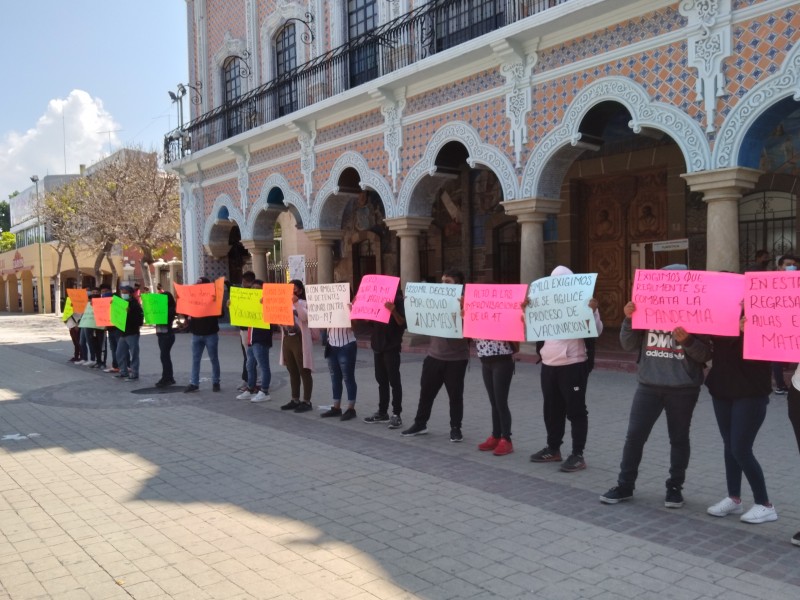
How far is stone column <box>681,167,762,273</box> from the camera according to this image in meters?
9.48

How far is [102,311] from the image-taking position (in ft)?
44.4

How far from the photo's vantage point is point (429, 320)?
7348mm

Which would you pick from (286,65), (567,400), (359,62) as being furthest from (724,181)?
(286,65)

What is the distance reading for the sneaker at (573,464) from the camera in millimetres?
5984

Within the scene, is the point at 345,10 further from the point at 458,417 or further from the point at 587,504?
the point at 587,504

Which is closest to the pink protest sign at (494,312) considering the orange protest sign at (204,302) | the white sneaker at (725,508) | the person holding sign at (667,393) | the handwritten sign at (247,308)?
the person holding sign at (667,393)

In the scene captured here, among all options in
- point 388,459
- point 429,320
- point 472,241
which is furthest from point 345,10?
point 388,459

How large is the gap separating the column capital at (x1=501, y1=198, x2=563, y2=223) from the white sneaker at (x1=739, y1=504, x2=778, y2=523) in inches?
316

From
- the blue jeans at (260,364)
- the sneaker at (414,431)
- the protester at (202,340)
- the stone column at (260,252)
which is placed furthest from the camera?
the stone column at (260,252)

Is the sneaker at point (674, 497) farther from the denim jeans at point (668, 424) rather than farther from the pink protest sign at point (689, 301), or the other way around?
the pink protest sign at point (689, 301)

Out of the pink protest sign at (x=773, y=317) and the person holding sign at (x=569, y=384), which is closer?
the pink protest sign at (x=773, y=317)

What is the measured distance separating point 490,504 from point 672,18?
812 cm

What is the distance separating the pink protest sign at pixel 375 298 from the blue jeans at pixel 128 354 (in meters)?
6.12

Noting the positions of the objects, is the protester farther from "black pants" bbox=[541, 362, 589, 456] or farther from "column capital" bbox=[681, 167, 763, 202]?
"column capital" bbox=[681, 167, 763, 202]
